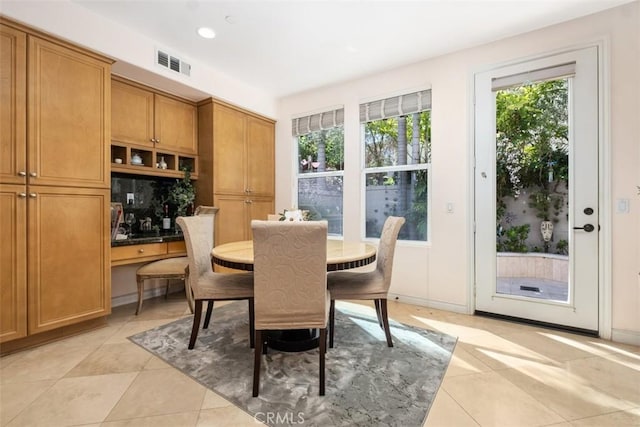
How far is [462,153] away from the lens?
2.98 m

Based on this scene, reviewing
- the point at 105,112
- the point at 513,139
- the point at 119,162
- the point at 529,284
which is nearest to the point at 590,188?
the point at 513,139

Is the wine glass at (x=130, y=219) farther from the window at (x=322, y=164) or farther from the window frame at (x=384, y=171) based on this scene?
the window frame at (x=384, y=171)

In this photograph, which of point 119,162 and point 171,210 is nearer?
point 119,162

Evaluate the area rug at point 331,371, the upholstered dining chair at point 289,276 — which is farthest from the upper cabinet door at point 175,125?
the upholstered dining chair at point 289,276

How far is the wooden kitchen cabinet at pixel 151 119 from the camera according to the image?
116 inches

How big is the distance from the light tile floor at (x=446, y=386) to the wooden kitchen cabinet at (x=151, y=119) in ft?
6.41

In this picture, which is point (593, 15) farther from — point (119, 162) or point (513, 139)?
point (119, 162)

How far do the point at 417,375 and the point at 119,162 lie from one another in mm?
3305

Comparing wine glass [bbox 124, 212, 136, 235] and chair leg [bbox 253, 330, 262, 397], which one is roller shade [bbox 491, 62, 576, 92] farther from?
wine glass [bbox 124, 212, 136, 235]

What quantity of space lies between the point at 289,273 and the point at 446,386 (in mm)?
1160

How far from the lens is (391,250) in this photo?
7.38 ft

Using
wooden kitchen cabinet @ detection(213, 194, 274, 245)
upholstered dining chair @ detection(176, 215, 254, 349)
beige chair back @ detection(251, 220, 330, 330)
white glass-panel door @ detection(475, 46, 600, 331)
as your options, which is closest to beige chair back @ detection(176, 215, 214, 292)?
upholstered dining chair @ detection(176, 215, 254, 349)

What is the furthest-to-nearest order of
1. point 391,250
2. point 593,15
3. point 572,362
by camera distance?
point 593,15
point 391,250
point 572,362

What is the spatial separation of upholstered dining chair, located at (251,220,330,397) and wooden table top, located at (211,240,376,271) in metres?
0.22
